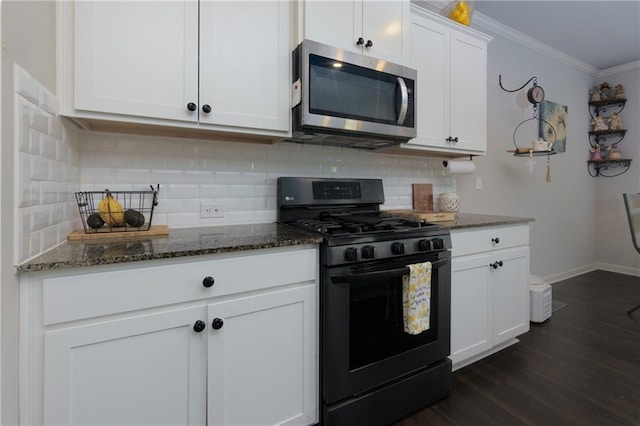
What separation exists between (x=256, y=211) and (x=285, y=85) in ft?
2.32

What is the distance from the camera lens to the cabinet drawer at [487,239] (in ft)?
5.78

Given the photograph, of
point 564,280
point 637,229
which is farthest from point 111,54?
point 564,280

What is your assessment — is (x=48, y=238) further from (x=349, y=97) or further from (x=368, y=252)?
(x=349, y=97)

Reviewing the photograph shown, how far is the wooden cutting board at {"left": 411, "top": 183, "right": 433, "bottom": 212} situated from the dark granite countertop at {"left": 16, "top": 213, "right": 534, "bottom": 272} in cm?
123

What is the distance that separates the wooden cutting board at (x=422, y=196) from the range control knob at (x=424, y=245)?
0.92 metres

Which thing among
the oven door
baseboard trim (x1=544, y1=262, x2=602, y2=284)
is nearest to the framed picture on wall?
baseboard trim (x1=544, y1=262, x2=602, y2=284)

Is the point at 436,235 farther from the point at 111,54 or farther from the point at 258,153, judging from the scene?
the point at 111,54

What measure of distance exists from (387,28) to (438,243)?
1.24 meters

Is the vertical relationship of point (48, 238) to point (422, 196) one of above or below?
below

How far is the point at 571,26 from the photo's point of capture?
2984mm

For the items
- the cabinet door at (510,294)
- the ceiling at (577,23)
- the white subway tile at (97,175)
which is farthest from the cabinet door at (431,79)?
the white subway tile at (97,175)

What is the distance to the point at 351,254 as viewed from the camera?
130cm

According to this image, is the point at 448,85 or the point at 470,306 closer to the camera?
the point at 470,306

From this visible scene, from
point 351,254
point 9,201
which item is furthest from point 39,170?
point 351,254
